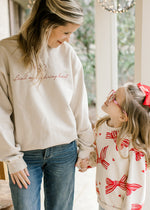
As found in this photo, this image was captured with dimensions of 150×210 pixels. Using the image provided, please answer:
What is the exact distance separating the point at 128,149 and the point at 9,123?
0.63 m

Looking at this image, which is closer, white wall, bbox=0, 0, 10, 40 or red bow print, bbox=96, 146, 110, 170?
red bow print, bbox=96, 146, 110, 170

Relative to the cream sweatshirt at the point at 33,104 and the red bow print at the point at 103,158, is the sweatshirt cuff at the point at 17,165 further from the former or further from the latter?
the red bow print at the point at 103,158

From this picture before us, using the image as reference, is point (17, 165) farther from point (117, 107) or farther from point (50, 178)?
point (117, 107)

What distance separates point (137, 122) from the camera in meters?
1.27

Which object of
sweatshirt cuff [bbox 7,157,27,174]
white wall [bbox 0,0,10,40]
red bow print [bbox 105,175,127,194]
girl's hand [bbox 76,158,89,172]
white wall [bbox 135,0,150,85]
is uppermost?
white wall [bbox 0,0,10,40]

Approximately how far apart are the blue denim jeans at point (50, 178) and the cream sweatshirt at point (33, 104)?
6 cm

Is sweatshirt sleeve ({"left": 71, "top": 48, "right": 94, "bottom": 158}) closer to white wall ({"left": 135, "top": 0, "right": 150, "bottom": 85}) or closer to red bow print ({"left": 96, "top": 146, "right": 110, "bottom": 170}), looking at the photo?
red bow print ({"left": 96, "top": 146, "right": 110, "bottom": 170})

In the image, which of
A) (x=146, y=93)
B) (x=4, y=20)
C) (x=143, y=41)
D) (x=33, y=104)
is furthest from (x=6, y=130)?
(x=4, y=20)

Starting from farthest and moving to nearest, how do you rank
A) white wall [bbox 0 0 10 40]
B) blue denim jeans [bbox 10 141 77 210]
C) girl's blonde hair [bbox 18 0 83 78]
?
white wall [bbox 0 0 10 40] → blue denim jeans [bbox 10 141 77 210] → girl's blonde hair [bbox 18 0 83 78]

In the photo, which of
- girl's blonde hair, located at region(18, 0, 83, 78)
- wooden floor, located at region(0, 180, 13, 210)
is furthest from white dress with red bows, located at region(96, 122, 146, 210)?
wooden floor, located at region(0, 180, 13, 210)

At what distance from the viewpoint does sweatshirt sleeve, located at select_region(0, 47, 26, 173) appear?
1078 mm

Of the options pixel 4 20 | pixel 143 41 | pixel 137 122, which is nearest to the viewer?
pixel 137 122

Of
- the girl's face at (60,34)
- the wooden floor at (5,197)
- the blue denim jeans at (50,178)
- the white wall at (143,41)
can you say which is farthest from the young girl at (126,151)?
the wooden floor at (5,197)

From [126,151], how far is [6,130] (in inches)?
24.7
